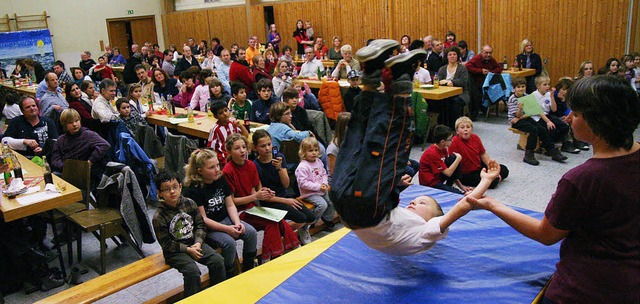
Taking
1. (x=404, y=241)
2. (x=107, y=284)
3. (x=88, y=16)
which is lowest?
(x=107, y=284)

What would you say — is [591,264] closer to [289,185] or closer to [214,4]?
[289,185]

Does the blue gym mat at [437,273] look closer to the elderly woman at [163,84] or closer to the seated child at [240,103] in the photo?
the seated child at [240,103]

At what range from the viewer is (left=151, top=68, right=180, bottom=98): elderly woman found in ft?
27.1

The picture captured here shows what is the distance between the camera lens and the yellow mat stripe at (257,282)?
9.58 ft

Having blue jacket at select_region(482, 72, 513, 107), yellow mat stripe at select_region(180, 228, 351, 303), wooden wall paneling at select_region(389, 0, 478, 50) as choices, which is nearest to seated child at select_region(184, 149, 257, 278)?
yellow mat stripe at select_region(180, 228, 351, 303)

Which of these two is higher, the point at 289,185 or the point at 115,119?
the point at 115,119

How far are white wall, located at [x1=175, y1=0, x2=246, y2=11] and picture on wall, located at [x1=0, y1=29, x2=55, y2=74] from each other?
15.5 ft

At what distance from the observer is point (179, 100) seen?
7.88 meters

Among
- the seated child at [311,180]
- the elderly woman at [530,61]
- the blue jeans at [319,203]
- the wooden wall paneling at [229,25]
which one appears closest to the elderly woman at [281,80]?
the seated child at [311,180]

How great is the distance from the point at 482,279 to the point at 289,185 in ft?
7.70

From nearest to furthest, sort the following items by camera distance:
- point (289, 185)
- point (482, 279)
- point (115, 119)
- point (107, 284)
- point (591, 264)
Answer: point (591, 264)
point (482, 279)
point (107, 284)
point (289, 185)
point (115, 119)

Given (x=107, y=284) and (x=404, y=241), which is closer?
(x=404, y=241)

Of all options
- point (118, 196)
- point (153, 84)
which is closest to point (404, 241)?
point (118, 196)

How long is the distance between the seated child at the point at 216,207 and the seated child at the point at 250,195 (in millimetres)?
127
